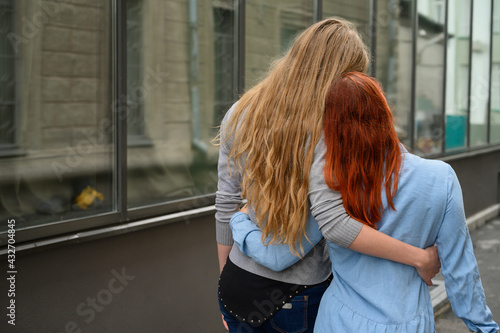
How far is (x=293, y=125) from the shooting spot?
181 centimetres

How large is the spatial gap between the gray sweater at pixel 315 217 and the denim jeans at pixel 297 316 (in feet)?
0.15

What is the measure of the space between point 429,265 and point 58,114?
2.64 metres

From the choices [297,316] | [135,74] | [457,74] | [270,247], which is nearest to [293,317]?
[297,316]

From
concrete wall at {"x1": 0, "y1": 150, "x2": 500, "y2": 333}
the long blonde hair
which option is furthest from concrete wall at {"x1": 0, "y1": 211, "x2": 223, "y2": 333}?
the long blonde hair

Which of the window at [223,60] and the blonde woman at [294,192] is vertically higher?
the window at [223,60]

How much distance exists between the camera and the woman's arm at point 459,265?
176cm

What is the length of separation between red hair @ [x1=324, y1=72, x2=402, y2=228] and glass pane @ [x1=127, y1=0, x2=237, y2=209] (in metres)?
2.62

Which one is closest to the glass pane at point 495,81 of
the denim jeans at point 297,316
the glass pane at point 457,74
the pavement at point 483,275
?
the glass pane at point 457,74

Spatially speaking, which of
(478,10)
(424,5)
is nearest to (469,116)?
(478,10)

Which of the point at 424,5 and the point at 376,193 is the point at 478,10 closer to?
the point at 424,5

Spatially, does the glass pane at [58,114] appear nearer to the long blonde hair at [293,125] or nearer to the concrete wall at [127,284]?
the concrete wall at [127,284]

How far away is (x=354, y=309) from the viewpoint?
6.08 ft

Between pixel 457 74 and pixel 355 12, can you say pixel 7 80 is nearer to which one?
pixel 355 12

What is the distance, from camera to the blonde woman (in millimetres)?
1784
